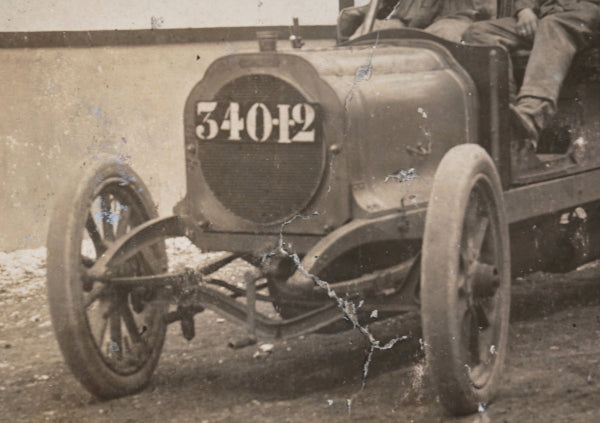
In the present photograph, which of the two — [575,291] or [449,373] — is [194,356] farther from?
[575,291]

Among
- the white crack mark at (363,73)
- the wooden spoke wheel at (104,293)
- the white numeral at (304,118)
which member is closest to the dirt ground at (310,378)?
the wooden spoke wheel at (104,293)

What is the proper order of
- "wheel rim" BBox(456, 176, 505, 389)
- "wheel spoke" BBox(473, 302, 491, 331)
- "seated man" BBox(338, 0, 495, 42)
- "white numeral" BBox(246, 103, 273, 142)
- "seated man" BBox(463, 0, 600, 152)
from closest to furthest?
"wheel rim" BBox(456, 176, 505, 389) → "wheel spoke" BBox(473, 302, 491, 331) → "white numeral" BBox(246, 103, 273, 142) → "seated man" BBox(463, 0, 600, 152) → "seated man" BBox(338, 0, 495, 42)

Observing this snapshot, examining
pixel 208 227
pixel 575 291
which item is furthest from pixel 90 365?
pixel 575 291

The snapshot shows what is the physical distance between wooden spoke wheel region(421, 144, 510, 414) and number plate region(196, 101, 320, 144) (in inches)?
24.4

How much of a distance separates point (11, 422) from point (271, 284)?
4.18 ft

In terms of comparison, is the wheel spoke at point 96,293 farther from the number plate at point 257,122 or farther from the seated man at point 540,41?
the seated man at point 540,41

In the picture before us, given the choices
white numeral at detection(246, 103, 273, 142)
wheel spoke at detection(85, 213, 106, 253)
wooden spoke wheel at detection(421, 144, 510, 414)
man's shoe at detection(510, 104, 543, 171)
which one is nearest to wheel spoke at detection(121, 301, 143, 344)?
wheel spoke at detection(85, 213, 106, 253)

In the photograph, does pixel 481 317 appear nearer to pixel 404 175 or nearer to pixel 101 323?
pixel 404 175

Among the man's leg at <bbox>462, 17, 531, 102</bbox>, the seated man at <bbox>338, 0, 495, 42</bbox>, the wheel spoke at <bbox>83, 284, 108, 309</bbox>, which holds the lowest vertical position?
the wheel spoke at <bbox>83, 284, 108, 309</bbox>

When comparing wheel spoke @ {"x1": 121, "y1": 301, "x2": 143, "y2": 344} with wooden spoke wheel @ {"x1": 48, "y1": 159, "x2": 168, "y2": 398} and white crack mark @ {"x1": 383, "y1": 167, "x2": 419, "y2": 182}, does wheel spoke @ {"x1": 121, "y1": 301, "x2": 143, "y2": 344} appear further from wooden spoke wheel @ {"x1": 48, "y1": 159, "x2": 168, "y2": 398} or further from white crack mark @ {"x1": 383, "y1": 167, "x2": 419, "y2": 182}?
white crack mark @ {"x1": 383, "y1": 167, "x2": 419, "y2": 182}

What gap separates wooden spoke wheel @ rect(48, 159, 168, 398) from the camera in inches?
185

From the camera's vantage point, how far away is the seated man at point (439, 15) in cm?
611

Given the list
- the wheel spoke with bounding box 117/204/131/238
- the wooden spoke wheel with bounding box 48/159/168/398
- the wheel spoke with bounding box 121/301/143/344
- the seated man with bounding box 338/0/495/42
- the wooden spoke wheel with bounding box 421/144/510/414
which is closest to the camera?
the wooden spoke wheel with bounding box 421/144/510/414

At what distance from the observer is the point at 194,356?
5727 millimetres
